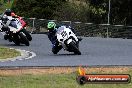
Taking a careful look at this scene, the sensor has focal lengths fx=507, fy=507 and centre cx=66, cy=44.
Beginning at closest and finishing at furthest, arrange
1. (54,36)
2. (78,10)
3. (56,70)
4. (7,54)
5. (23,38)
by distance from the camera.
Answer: (56,70) → (7,54) → (54,36) → (23,38) → (78,10)

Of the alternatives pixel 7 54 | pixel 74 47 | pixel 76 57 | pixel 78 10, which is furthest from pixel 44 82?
pixel 78 10

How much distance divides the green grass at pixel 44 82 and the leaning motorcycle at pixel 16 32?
36.9 feet

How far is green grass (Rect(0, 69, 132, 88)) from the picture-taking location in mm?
10766

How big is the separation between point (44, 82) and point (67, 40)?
8687 mm

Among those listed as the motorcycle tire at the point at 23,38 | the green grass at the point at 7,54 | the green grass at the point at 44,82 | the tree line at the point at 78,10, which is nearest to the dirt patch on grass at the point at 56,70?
the green grass at the point at 44,82

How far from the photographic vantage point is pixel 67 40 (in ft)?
66.3

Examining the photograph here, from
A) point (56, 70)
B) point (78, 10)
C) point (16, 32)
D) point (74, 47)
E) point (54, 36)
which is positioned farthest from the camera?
point (78, 10)

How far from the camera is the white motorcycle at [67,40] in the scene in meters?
20.2

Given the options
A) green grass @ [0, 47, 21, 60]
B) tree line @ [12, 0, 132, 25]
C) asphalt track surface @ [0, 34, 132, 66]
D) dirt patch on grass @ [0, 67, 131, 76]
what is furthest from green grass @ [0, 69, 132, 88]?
tree line @ [12, 0, 132, 25]

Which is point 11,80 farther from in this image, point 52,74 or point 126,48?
point 126,48

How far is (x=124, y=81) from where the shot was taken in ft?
21.9

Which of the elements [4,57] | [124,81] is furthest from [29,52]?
[124,81]

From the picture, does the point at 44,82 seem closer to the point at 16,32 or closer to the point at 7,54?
the point at 7,54

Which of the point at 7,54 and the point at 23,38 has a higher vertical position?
the point at 7,54
